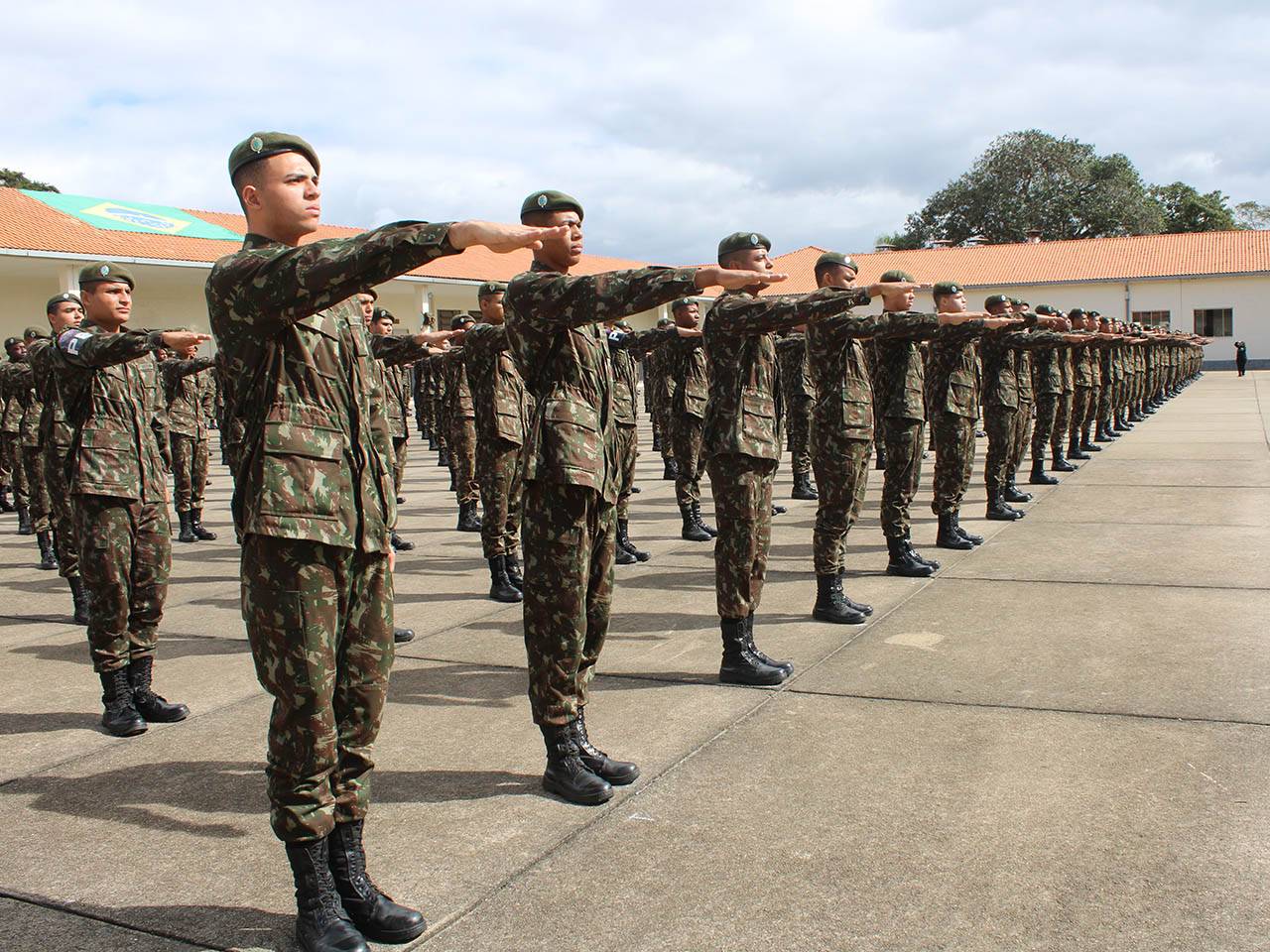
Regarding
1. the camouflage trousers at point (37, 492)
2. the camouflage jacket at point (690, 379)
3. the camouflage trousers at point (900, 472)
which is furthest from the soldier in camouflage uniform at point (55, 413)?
the camouflage jacket at point (690, 379)

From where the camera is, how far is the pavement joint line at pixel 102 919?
2.94 meters

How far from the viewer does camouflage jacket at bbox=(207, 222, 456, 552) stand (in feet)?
8.66

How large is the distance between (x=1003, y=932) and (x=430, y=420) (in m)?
17.5

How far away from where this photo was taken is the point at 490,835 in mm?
3557

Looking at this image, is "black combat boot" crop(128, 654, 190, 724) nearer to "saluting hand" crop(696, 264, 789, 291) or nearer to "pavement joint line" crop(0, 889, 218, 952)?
"pavement joint line" crop(0, 889, 218, 952)

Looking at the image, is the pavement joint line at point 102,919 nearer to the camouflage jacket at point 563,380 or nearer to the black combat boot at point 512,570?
the camouflage jacket at point 563,380

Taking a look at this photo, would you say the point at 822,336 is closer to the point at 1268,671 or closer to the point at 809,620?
the point at 809,620

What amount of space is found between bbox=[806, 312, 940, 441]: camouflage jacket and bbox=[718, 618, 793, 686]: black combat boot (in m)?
1.82

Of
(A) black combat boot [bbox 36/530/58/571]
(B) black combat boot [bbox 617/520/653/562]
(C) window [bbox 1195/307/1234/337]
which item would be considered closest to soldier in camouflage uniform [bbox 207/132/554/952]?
(B) black combat boot [bbox 617/520/653/562]

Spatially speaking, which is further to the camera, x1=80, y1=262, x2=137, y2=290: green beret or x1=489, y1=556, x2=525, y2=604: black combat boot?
x1=489, y1=556, x2=525, y2=604: black combat boot

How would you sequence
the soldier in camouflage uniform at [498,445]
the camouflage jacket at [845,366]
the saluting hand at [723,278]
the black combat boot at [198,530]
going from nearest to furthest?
the saluting hand at [723,278] → the camouflage jacket at [845,366] → the soldier in camouflage uniform at [498,445] → the black combat boot at [198,530]

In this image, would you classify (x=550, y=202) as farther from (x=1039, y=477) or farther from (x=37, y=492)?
(x=1039, y=477)

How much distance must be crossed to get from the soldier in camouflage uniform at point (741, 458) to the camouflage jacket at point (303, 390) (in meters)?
2.38

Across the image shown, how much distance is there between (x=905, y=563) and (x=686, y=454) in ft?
A: 8.95
